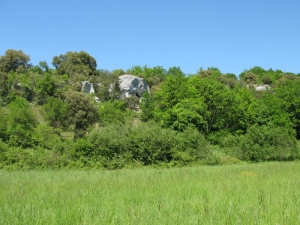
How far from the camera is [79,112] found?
189 ft

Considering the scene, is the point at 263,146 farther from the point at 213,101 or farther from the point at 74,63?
the point at 74,63

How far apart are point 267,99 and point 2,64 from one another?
255 feet

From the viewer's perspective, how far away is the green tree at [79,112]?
190 ft

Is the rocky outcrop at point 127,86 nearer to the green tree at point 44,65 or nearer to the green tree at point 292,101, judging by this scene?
the green tree at point 44,65

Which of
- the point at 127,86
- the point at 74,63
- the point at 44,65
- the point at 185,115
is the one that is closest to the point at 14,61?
the point at 44,65

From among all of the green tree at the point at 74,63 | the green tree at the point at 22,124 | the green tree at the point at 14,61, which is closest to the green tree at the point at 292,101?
the green tree at the point at 22,124

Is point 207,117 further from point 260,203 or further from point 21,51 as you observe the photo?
point 21,51

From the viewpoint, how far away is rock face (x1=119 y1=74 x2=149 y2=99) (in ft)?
317

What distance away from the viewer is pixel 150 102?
6662 centimetres

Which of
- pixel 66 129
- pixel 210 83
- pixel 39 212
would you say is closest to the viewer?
pixel 39 212

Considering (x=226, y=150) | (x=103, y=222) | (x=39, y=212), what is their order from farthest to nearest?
(x=226, y=150)
(x=39, y=212)
(x=103, y=222)

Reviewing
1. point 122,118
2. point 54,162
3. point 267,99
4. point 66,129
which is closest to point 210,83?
point 267,99

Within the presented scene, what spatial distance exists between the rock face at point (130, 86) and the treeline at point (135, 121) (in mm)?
2287

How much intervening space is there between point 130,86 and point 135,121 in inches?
1270
